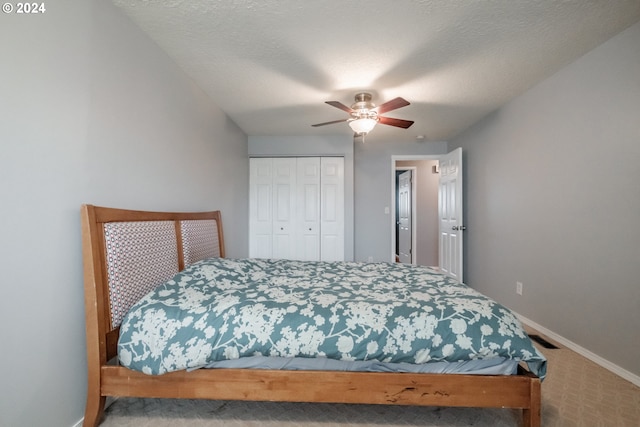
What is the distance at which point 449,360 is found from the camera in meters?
1.29

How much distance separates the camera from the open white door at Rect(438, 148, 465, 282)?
371 centimetres

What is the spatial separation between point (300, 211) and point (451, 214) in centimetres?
225

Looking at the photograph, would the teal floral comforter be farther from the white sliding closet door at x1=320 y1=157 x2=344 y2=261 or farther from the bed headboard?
the white sliding closet door at x1=320 y1=157 x2=344 y2=261

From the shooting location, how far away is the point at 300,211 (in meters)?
4.19

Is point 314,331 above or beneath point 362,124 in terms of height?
beneath

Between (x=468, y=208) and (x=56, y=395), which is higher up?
(x=468, y=208)

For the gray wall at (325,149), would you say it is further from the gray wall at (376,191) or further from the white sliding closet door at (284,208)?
the gray wall at (376,191)

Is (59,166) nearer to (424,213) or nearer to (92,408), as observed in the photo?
(92,408)

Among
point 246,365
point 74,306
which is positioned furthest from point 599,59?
point 74,306

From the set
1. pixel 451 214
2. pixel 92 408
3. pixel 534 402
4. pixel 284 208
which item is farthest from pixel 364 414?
pixel 451 214

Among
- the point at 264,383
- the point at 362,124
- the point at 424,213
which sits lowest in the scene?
the point at 264,383

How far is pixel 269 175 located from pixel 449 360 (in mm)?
3509

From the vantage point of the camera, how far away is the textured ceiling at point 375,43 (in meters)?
1.63

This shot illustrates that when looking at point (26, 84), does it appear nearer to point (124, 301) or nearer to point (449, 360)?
point (124, 301)
